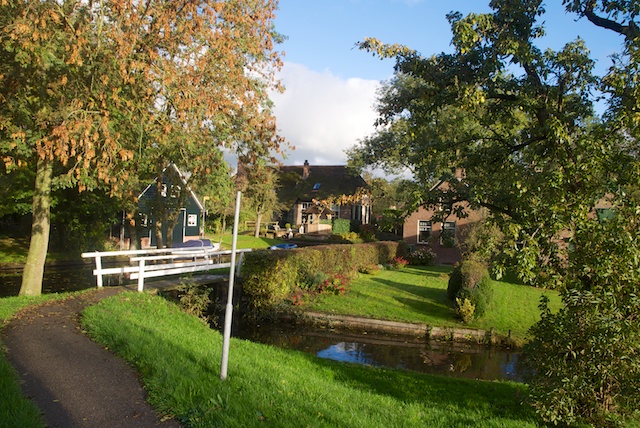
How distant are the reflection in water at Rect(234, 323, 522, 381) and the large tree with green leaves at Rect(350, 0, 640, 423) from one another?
6.18 meters

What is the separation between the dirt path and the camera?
17.4 feet

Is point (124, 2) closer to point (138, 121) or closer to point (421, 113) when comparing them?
point (138, 121)

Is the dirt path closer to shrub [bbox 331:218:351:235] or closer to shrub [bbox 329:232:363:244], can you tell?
shrub [bbox 329:232:363:244]

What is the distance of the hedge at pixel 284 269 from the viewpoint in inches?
714

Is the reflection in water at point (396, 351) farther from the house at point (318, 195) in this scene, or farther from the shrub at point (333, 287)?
the house at point (318, 195)

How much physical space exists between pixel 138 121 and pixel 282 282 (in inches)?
323

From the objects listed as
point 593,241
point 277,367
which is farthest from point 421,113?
point 277,367

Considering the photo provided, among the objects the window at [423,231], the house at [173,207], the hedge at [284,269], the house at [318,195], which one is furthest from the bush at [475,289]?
the house at [318,195]

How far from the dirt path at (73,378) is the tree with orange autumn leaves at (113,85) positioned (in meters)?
3.80

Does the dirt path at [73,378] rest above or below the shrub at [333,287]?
above

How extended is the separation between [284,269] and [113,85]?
9237mm

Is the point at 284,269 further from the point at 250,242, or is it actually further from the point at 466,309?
the point at 250,242

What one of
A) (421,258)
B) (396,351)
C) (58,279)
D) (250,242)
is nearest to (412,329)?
(396,351)

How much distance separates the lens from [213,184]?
65.3 feet
